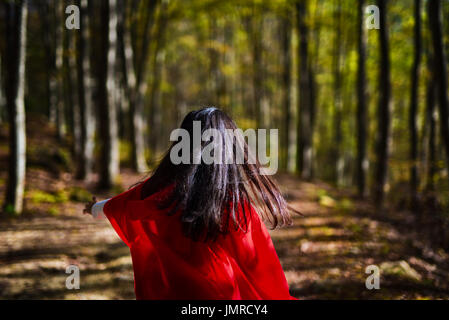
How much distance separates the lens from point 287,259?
269 inches

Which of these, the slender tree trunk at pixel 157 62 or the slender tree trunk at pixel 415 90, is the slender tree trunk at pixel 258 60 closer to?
the slender tree trunk at pixel 157 62

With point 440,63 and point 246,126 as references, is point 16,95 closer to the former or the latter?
point 440,63

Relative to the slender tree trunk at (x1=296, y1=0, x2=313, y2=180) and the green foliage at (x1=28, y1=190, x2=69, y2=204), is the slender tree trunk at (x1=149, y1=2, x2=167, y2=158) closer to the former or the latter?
the slender tree trunk at (x1=296, y1=0, x2=313, y2=180)

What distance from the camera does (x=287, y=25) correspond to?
17.4 meters

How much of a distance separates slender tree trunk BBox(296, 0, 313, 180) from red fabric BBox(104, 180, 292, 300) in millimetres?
13501

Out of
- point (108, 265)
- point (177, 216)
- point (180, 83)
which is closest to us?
point (177, 216)

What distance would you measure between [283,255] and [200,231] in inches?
212

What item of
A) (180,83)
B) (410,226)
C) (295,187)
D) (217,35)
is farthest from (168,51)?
(410,226)

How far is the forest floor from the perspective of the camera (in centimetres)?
498

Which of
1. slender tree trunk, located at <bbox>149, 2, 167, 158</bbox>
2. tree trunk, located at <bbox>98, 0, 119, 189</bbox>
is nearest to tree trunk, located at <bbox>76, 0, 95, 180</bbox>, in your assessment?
tree trunk, located at <bbox>98, 0, 119, 189</bbox>

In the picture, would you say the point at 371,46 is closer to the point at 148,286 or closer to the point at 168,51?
the point at 168,51

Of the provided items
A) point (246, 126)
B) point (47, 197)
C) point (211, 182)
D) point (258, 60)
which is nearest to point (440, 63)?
point (211, 182)

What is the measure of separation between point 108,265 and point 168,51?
18.1 meters
